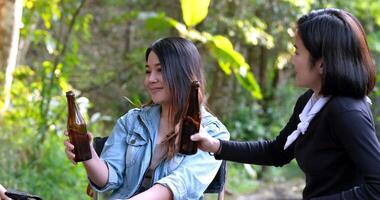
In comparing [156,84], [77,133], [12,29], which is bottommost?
[77,133]

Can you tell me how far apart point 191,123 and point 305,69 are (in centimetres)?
51

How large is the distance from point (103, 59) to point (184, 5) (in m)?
7.03

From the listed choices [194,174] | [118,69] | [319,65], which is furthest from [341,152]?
[118,69]

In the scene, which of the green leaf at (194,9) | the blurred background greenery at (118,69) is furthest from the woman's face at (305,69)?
the green leaf at (194,9)

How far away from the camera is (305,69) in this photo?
1825 millimetres

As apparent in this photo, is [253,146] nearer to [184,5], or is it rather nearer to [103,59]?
[184,5]

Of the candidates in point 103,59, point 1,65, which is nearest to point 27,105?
point 1,65

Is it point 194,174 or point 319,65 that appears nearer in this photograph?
point 319,65

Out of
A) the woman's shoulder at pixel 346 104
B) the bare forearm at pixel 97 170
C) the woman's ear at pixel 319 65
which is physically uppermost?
the woman's ear at pixel 319 65

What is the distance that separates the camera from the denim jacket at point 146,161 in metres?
2.38

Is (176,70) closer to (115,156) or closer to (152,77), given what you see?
(152,77)

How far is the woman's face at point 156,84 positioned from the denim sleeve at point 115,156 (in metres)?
0.21

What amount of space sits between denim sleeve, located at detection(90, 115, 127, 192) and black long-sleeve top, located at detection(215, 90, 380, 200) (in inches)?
32.7

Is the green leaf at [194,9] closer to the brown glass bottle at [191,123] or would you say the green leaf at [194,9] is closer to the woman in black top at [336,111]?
the brown glass bottle at [191,123]
